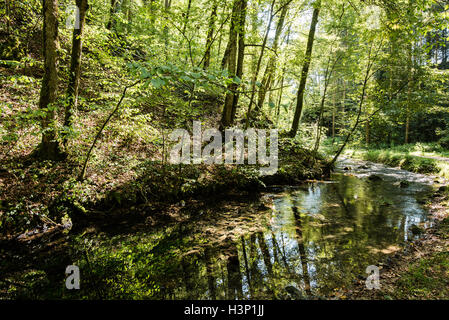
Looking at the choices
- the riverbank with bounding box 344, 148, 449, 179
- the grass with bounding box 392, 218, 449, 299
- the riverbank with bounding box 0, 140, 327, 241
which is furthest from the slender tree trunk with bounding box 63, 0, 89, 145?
the riverbank with bounding box 344, 148, 449, 179

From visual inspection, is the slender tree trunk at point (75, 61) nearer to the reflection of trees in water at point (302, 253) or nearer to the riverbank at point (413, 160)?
the reflection of trees in water at point (302, 253)

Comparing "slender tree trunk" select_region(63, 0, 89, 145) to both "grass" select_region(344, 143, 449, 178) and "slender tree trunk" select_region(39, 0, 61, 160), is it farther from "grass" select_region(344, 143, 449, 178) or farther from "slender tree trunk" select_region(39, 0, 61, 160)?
"grass" select_region(344, 143, 449, 178)

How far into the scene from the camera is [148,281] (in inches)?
144

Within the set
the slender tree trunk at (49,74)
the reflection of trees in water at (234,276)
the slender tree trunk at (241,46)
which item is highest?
the slender tree trunk at (241,46)

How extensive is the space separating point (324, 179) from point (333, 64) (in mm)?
5926

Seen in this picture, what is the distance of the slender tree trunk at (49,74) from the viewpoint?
5520 mm

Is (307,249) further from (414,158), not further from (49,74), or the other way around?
(414,158)

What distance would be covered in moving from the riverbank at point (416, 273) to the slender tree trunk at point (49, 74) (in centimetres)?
740

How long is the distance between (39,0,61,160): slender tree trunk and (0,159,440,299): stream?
258cm

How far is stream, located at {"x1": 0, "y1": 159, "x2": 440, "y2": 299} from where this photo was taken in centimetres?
348

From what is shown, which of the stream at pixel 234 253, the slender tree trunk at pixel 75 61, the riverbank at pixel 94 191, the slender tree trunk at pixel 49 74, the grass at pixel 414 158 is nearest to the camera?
the stream at pixel 234 253

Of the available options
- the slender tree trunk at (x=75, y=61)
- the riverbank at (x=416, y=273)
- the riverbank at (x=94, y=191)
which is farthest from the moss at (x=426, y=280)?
the slender tree trunk at (x=75, y=61)
